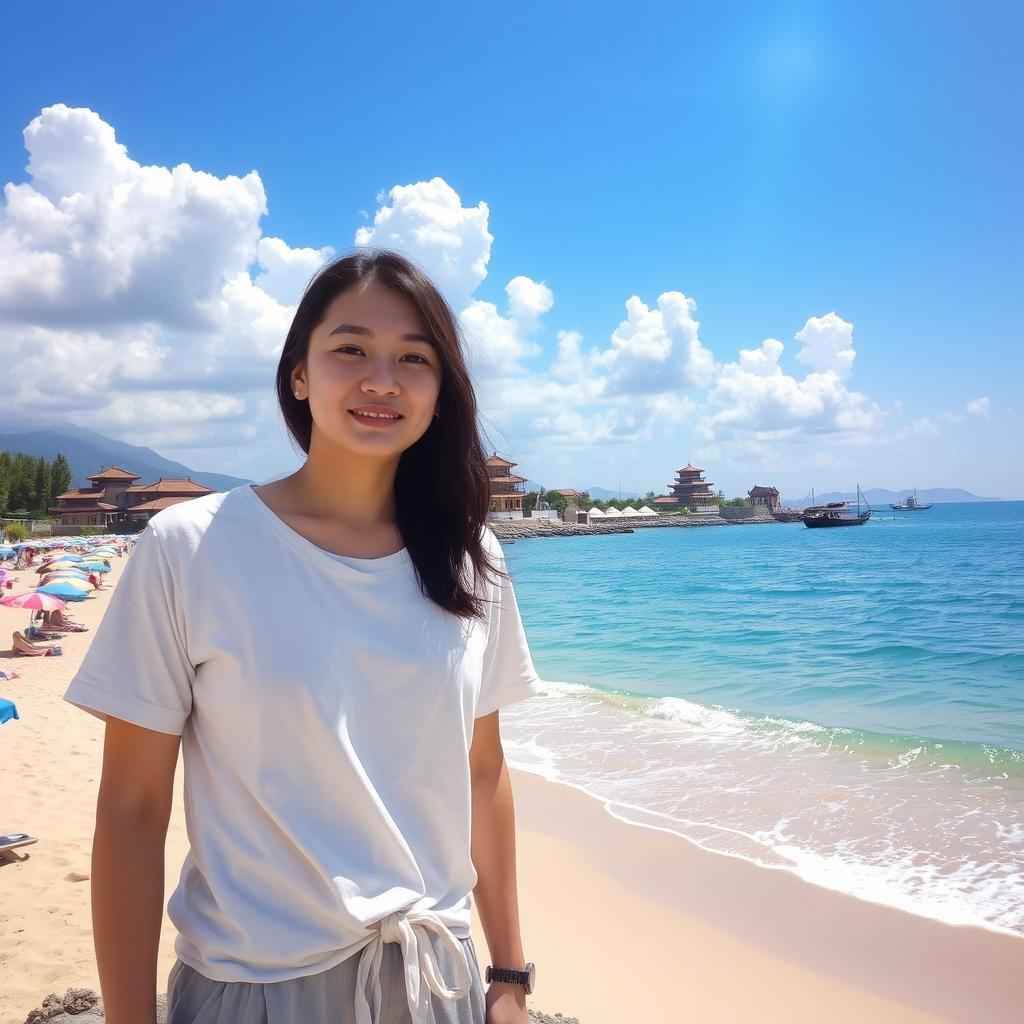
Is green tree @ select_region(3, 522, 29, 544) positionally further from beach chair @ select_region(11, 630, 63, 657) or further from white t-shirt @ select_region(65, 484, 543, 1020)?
white t-shirt @ select_region(65, 484, 543, 1020)

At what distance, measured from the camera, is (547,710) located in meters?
10.1

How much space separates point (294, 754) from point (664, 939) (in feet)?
12.9

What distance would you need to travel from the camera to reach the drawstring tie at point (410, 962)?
1076mm

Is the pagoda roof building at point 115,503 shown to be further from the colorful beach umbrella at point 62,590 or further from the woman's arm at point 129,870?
the woman's arm at point 129,870

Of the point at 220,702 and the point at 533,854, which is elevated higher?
the point at 220,702

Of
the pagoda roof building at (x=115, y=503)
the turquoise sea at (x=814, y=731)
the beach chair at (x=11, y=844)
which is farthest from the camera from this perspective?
the pagoda roof building at (x=115, y=503)

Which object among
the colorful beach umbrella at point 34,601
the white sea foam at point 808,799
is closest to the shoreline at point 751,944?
the white sea foam at point 808,799

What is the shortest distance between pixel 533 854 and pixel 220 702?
4.84 meters

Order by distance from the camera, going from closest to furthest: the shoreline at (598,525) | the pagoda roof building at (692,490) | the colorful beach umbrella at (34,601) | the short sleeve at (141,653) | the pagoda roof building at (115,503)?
the short sleeve at (141,653) → the colorful beach umbrella at (34,601) → the pagoda roof building at (115,503) → the shoreline at (598,525) → the pagoda roof building at (692,490)

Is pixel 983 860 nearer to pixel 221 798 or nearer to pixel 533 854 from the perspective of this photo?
pixel 533 854

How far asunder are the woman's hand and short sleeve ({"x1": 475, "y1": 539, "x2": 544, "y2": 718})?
473 mm

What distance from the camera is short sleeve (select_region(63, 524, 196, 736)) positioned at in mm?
1025

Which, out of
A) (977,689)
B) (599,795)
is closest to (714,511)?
(977,689)

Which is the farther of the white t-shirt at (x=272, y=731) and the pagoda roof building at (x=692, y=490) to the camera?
the pagoda roof building at (x=692, y=490)
